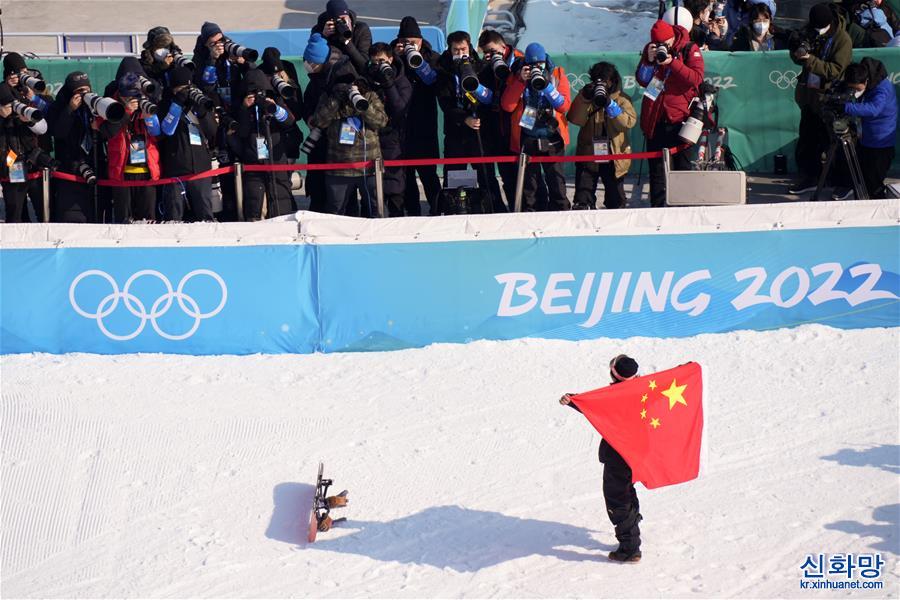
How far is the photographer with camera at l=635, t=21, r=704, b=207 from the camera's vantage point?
12.5m

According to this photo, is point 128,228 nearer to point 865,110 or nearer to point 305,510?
point 305,510

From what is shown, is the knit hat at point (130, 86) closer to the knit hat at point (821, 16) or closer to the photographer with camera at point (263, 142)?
the photographer with camera at point (263, 142)

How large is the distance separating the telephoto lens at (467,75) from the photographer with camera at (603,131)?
3.35 ft

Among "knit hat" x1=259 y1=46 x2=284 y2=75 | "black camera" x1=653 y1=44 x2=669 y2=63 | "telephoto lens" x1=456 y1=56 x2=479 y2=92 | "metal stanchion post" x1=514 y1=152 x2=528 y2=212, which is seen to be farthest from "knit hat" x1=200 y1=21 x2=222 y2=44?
"black camera" x1=653 y1=44 x2=669 y2=63

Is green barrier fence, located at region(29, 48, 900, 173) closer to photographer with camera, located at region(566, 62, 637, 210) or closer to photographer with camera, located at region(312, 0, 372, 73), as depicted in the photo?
photographer with camera, located at region(566, 62, 637, 210)

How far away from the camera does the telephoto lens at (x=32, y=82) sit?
1240 centimetres

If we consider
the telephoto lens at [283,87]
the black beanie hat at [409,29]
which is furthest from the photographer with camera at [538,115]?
the telephoto lens at [283,87]

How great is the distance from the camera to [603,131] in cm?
1262

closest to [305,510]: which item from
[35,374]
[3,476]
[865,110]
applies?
[3,476]

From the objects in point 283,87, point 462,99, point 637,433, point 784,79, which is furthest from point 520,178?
point 637,433

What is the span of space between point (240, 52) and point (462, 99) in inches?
82.7

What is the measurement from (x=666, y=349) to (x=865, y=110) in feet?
11.0

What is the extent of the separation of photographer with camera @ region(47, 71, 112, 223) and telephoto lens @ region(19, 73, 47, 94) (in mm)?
220

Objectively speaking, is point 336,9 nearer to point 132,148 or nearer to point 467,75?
point 467,75
